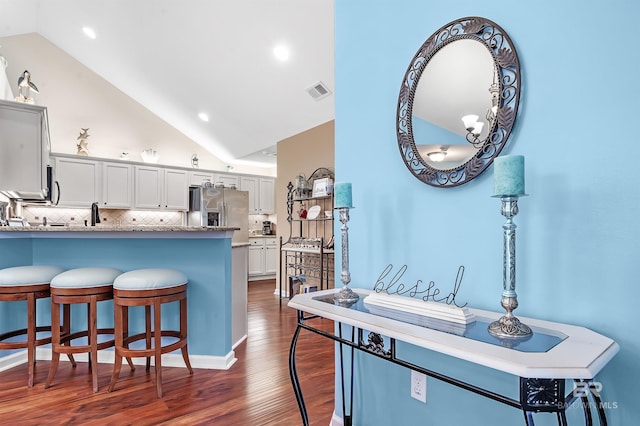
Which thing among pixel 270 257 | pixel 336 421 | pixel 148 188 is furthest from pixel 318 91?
pixel 270 257

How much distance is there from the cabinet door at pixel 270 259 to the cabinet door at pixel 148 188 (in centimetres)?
227

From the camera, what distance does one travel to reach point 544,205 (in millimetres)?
1143

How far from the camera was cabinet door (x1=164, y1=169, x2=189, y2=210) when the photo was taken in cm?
647

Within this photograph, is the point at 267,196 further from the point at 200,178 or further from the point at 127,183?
the point at 127,183

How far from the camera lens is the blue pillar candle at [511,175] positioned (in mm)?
965

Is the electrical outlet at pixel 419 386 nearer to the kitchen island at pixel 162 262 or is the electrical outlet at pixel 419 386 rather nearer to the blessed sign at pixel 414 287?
the blessed sign at pixel 414 287

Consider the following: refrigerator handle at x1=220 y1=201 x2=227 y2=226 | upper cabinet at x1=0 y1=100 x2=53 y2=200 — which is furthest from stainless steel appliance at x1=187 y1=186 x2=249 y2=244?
upper cabinet at x1=0 y1=100 x2=53 y2=200

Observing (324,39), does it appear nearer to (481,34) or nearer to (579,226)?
Result: (481,34)

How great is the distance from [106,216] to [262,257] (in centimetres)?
292

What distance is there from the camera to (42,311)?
277cm

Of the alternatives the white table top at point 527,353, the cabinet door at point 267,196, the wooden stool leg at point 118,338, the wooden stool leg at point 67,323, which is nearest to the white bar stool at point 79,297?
the wooden stool leg at point 118,338

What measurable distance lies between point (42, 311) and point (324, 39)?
11.5 ft

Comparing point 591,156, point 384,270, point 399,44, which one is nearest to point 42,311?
point 384,270

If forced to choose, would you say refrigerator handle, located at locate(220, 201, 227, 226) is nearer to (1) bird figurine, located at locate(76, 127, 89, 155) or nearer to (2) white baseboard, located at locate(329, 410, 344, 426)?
(1) bird figurine, located at locate(76, 127, 89, 155)
